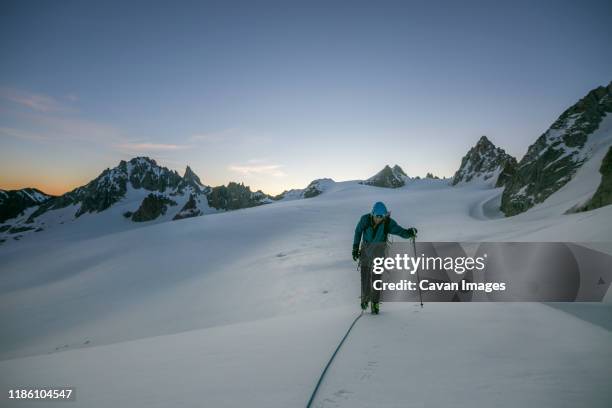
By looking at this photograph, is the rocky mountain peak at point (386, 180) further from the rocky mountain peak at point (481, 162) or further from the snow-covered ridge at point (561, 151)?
the snow-covered ridge at point (561, 151)

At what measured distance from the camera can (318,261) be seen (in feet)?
56.1

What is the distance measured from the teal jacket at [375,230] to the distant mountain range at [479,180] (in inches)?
534

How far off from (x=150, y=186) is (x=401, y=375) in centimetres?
21755

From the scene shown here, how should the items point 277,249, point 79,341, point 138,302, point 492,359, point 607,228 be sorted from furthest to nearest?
point 277,249
point 138,302
point 79,341
point 607,228
point 492,359

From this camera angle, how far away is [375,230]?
5891 mm

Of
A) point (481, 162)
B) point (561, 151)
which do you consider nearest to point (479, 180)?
point (481, 162)

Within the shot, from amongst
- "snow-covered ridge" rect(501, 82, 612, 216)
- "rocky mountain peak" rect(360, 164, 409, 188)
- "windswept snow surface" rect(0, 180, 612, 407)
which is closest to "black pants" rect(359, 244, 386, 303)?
"windswept snow surface" rect(0, 180, 612, 407)

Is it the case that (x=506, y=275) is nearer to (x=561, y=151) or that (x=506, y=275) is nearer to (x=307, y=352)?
(x=307, y=352)

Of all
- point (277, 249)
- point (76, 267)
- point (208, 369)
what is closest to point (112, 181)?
point (76, 267)

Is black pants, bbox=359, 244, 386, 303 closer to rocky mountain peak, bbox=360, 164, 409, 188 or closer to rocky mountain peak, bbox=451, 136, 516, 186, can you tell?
rocky mountain peak, bbox=451, 136, 516, 186

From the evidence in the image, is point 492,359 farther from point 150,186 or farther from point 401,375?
point 150,186

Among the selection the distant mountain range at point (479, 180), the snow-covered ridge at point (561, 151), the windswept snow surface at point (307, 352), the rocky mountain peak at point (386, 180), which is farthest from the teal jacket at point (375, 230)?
the rocky mountain peak at point (386, 180)

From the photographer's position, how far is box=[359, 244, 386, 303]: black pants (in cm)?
578

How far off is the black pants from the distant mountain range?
14.0 meters
